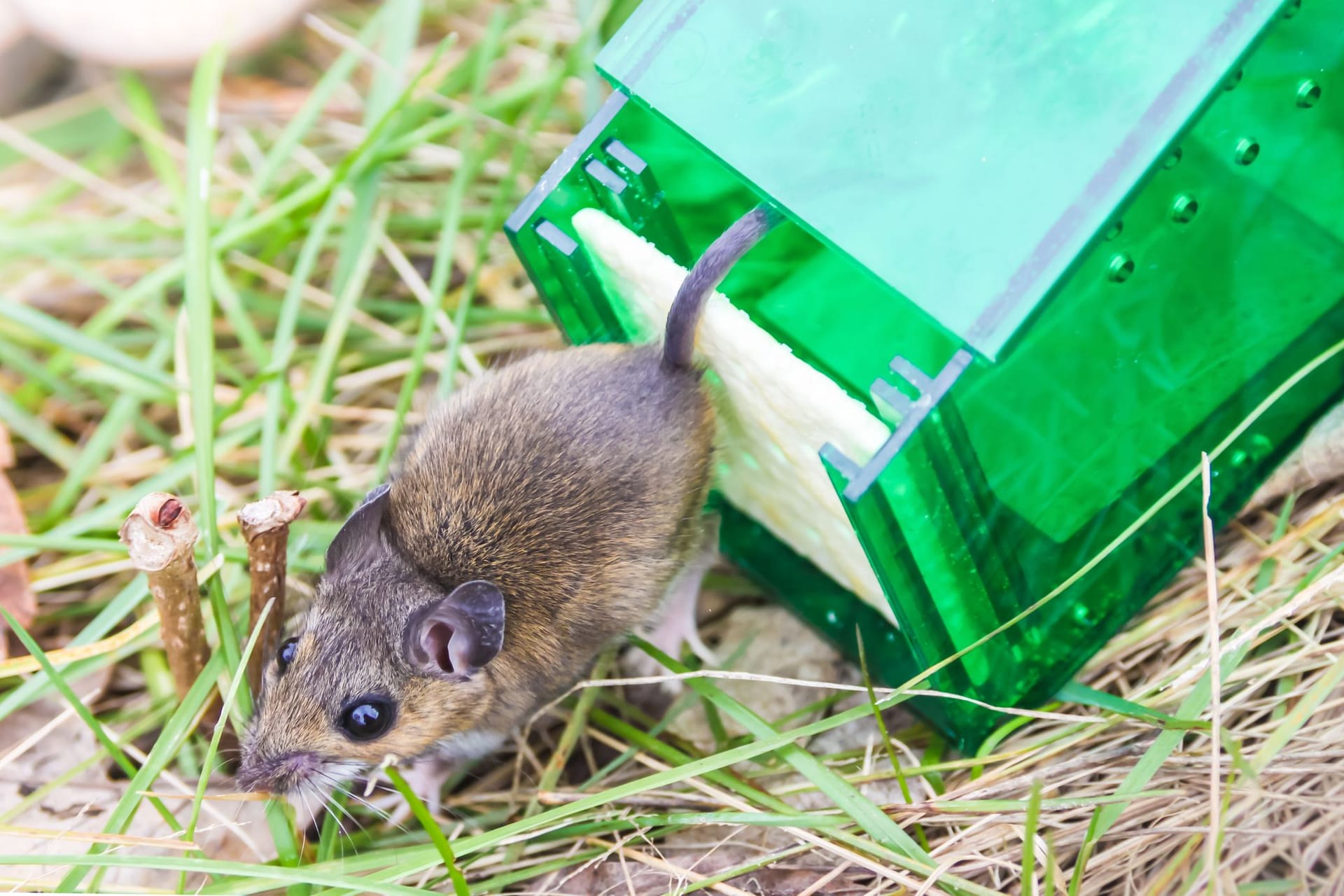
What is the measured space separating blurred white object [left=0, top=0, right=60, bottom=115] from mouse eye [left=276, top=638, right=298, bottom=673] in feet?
10.4

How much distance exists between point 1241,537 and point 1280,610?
619mm

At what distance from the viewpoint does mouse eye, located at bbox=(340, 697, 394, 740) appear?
289 centimetres

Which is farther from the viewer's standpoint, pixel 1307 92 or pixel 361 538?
pixel 361 538

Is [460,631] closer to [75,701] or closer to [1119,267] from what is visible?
[75,701]

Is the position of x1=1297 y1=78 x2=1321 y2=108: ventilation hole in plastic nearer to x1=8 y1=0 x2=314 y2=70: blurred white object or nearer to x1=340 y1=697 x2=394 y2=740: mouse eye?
x1=340 y1=697 x2=394 y2=740: mouse eye

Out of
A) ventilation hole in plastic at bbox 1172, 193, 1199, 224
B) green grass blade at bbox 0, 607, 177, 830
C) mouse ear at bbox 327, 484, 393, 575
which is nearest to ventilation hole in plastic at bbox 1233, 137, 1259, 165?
ventilation hole in plastic at bbox 1172, 193, 1199, 224

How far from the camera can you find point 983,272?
7.66ft

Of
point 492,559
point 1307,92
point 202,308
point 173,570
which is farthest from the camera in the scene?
point 202,308

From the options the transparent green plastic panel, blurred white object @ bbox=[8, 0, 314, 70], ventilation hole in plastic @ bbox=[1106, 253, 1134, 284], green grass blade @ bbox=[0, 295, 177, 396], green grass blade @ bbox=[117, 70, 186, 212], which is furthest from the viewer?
blurred white object @ bbox=[8, 0, 314, 70]

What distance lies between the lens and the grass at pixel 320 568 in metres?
2.82

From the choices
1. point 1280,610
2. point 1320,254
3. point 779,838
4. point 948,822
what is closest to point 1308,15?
point 1320,254

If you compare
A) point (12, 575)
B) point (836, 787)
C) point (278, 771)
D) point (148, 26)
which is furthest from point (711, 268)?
point (148, 26)

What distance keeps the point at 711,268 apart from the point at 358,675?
1.27 m

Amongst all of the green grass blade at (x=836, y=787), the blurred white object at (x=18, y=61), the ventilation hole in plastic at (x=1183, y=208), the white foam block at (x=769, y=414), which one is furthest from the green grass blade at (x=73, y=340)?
the ventilation hole in plastic at (x=1183, y=208)
